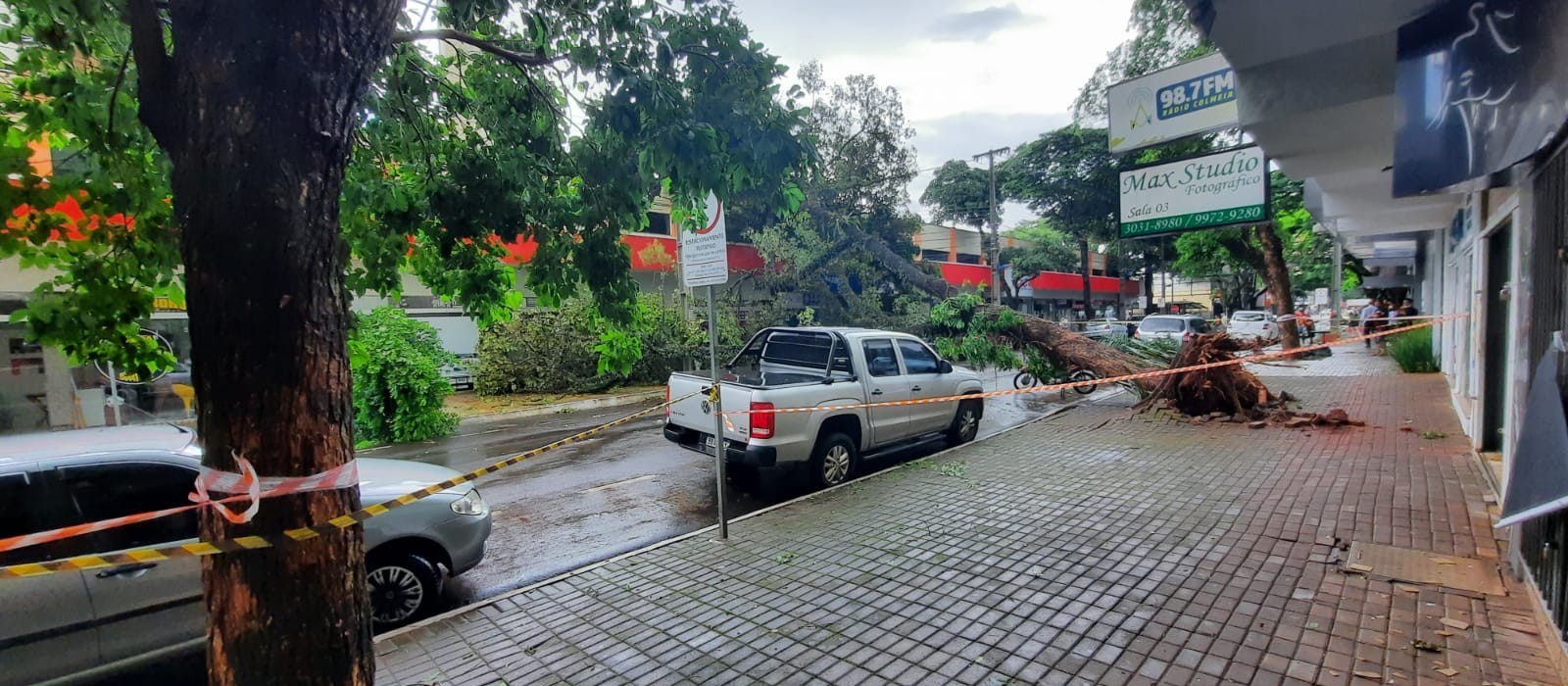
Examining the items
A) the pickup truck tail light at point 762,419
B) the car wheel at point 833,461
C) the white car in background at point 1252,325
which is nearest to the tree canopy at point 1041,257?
the white car in background at point 1252,325

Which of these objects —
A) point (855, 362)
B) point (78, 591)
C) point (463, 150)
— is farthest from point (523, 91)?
point (855, 362)

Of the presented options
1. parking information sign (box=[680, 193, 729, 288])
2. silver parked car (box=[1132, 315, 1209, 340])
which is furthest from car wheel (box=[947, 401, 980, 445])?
silver parked car (box=[1132, 315, 1209, 340])

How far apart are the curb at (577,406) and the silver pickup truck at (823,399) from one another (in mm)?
7356

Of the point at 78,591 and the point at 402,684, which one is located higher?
the point at 78,591

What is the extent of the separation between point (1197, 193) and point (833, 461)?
250 inches

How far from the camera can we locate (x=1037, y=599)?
4.08 metres

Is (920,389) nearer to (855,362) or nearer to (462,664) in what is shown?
(855,362)

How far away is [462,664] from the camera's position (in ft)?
11.8

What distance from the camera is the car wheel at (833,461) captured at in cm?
705

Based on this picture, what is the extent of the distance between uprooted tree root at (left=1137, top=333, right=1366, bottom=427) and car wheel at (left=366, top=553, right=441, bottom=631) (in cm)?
1013

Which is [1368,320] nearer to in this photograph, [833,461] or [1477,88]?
[833,461]

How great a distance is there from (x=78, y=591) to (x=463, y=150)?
3161mm

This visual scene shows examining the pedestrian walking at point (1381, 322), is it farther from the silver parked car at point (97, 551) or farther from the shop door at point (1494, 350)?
the silver parked car at point (97, 551)

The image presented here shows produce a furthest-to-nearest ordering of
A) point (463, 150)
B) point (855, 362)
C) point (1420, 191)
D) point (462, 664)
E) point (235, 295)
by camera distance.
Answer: point (855, 362) < point (463, 150) < point (1420, 191) < point (462, 664) < point (235, 295)
